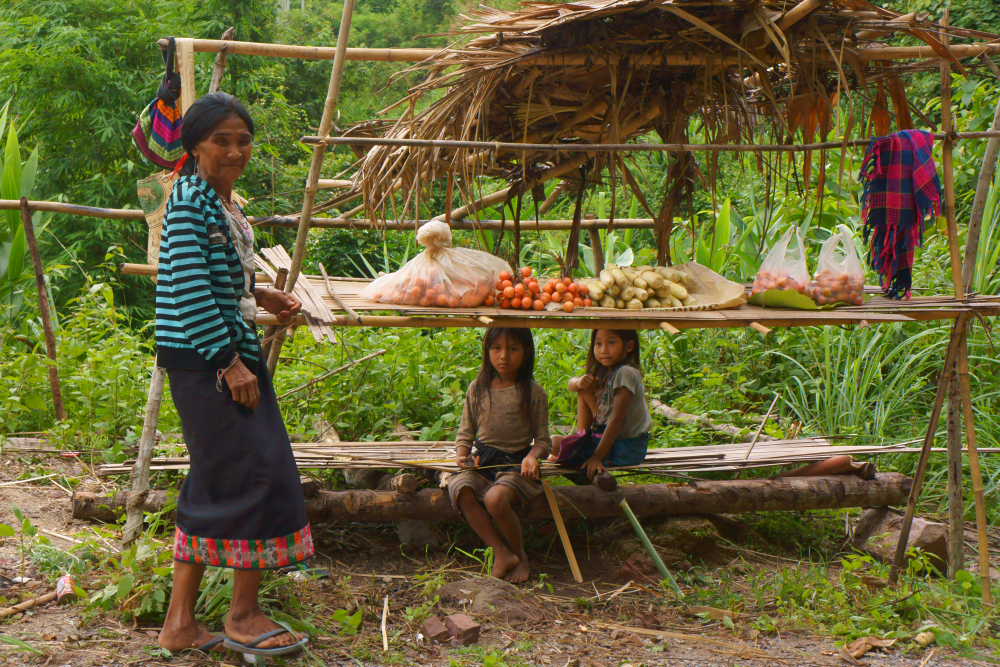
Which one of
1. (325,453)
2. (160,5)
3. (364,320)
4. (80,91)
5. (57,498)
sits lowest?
(57,498)

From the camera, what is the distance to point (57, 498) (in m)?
4.41

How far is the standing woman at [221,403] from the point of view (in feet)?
8.73

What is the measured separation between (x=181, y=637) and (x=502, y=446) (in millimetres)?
1651

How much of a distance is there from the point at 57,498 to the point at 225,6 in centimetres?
887

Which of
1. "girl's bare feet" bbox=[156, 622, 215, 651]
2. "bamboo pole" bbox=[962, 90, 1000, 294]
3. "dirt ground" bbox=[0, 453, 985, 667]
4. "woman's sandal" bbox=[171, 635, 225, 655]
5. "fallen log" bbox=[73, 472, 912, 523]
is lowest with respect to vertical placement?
"dirt ground" bbox=[0, 453, 985, 667]

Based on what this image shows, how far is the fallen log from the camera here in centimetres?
396

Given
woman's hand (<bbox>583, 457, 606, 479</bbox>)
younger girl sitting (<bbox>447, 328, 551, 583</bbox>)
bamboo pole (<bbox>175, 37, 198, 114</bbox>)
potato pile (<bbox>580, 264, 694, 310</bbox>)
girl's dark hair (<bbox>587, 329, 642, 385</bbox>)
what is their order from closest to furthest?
bamboo pole (<bbox>175, 37, 198, 114</bbox>) < potato pile (<bbox>580, 264, 694, 310</bbox>) < younger girl sitting (<bbox>447, 328, 551, 583</bbox>) < woman's hand (<bbox>583, 457, 606, 479</bbox>) < girl's dark hair (<bbox>587, 329, 642, 385</bbox>)

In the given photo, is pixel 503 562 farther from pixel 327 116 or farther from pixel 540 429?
pixel 327 116

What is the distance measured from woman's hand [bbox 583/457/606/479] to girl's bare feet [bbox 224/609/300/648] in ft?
5.29

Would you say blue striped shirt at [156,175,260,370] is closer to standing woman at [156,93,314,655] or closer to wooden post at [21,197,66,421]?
standing woman at [156,93,314,655]

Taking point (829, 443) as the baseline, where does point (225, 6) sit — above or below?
above

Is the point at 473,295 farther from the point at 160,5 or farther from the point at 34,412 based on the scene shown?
the point at 160,5

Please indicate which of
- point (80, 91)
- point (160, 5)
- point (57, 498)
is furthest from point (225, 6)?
point (57, 498)

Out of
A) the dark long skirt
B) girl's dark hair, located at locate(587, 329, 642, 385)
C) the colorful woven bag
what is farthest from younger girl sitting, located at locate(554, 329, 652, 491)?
the colorful woven bag
